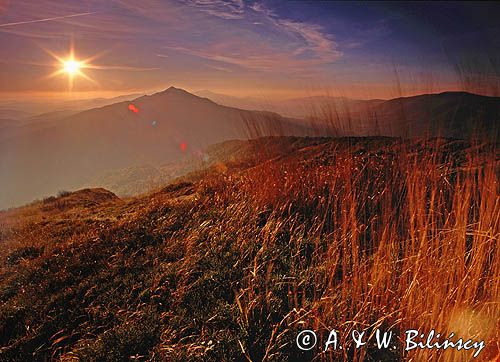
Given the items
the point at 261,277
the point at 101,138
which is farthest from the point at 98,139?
the point at 261,277

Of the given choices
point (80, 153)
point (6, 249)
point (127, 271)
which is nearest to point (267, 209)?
point (127, 271)

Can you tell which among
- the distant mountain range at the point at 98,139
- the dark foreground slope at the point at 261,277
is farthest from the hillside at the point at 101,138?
the dark foreground slope at the point at 261,277

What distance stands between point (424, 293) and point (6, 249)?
5.63 m

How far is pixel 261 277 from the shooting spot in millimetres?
2836

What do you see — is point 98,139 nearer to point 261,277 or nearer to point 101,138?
point 101,138

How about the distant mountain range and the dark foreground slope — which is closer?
the dark foreground slope

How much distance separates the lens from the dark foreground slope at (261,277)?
2.11 m

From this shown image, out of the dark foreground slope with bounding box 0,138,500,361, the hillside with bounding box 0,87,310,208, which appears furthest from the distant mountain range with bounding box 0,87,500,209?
the dark foreground slope with bounding box 0,138,500,361

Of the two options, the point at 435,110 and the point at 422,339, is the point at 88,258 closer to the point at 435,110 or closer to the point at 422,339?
the point at 422,339

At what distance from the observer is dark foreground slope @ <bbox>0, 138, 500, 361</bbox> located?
6.91 feet

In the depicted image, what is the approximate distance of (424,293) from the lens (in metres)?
2.17

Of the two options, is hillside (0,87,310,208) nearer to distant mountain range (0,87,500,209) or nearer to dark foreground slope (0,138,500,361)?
distant mountain range (0,87,500,209)

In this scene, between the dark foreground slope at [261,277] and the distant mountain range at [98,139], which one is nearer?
the dark foreground slope at [261,277]

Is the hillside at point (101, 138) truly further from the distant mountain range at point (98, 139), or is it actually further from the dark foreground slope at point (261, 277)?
the dark foreground slope at point (261, 277)
